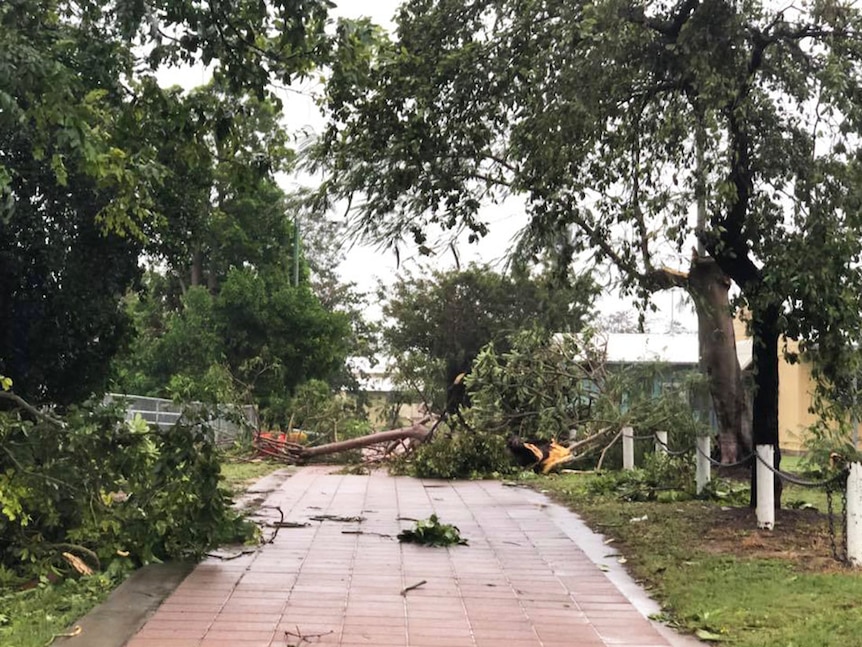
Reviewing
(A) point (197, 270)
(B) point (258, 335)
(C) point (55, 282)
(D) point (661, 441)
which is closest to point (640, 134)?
(D) point (661, 441)

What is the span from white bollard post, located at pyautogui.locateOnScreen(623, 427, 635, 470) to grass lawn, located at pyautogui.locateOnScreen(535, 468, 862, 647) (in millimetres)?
4376

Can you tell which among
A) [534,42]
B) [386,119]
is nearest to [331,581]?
[386,119]

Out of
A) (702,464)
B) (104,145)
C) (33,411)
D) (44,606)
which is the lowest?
(44,606)

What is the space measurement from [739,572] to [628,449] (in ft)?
30.0

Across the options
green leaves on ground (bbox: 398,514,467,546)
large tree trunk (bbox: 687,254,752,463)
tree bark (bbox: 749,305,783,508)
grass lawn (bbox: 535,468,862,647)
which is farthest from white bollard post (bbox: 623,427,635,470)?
green leaves on ground (bbox: 398,514,467,546)

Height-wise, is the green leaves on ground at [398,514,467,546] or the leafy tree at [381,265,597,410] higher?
the leafy tree at [381,265,597,410]

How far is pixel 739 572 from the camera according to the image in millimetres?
7148

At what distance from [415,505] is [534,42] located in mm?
5962

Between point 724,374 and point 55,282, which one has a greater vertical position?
point 55,282

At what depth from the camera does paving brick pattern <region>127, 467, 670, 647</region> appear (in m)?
5.32

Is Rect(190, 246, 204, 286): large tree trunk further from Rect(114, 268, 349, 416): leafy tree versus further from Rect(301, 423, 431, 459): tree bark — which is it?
Rect(301, 423, 431, 459): tree bark

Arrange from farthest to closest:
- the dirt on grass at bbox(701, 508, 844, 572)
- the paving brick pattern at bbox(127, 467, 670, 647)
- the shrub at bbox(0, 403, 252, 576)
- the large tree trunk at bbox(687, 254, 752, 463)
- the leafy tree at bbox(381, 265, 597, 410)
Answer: the leafy tree at bbox(381, 265, 597, 410) < the large tree trunk at bbox(687, 254, 752, 463) < the dirt on grass at bbox(701, 508, 844, 572) < the shrub at bbox(0, 403, 252, 576) < the paving brick pattern at bbox(127, 467, 670, 647)

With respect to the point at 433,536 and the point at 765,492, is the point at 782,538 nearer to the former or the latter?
the point at 765,492

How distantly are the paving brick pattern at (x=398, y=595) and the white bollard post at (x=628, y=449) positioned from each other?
19.7 ft
